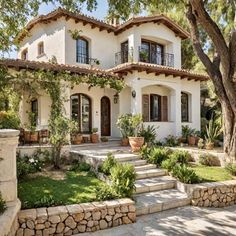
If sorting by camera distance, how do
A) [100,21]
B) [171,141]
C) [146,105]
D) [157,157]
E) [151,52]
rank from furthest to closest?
[151,52] < [146,105] < [100,21] < [171,141] < [157,157]

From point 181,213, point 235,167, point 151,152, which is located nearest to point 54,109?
point 151,152

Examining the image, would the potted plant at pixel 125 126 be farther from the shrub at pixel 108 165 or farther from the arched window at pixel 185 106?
the arched window at pixel 185 106

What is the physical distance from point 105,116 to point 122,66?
13.3ft

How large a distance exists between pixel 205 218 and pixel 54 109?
7.68m

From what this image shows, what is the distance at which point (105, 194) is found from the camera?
8141mm

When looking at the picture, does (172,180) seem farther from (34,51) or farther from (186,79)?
(34,51)

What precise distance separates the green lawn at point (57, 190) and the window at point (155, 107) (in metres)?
9.86

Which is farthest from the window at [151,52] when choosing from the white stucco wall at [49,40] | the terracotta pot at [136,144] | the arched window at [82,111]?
the terracotta pot at [136,144]

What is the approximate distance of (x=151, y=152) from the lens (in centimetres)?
1204

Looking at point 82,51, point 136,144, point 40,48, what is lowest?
point 136,144

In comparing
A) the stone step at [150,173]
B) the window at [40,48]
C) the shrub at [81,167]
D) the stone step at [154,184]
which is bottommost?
the stone step at [154,184]

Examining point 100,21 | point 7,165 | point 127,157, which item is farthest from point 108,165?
point 100,21

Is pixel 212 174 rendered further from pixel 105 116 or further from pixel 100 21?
pixel 100 21

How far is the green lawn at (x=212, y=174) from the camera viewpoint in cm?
1051
